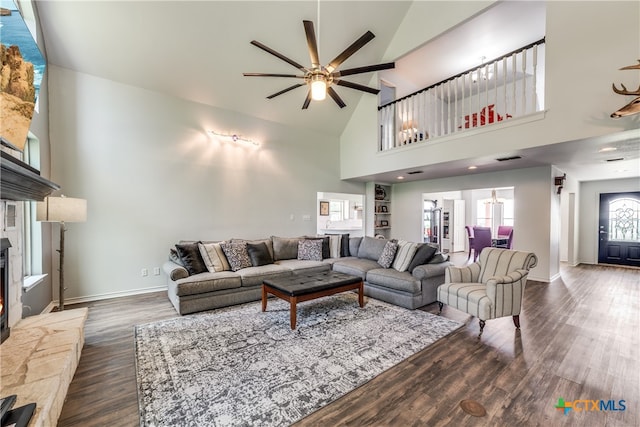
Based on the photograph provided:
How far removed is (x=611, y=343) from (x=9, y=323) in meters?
5.61

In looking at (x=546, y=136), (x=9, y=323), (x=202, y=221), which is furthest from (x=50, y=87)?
(x=546, y=136)

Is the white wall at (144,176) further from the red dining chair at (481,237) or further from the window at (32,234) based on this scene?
the red dining chair at (481,237)

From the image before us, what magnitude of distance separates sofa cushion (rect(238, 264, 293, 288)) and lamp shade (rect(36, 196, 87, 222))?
79.7 inches

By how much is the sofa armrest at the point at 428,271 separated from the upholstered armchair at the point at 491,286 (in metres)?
0.28

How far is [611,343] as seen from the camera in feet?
8.98

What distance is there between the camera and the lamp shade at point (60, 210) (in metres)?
2.75

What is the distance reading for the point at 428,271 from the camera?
3789 mm

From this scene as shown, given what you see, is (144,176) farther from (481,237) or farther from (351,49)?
(481,237)

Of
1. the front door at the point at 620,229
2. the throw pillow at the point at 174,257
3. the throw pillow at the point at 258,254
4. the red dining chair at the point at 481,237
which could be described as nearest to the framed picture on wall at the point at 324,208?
the throw pillow at the point at 258,254

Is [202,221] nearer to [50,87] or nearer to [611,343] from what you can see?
[50,87]

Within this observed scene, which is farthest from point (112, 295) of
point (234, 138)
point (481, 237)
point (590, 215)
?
point (590, 215)

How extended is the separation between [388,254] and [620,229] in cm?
707

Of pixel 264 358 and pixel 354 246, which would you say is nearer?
pixel 264 358

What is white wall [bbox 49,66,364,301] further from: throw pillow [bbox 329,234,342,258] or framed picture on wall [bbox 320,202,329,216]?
throw pillow [bbox 329,234,342,258]
